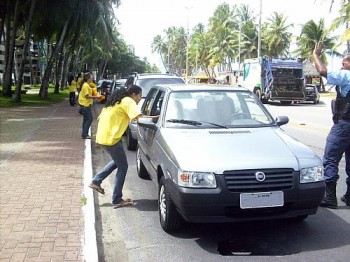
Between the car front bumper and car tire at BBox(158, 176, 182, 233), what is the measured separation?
0.18m

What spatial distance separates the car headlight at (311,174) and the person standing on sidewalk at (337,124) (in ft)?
4.02

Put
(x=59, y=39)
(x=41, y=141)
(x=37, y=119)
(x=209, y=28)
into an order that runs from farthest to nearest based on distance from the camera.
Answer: (x=209, y=28)
(x=59, y=39)
(x=37, y=119)
(x=41, y=141)

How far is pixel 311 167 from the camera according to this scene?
475 centimetres

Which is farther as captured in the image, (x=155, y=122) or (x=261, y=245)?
(x=155, y=122)

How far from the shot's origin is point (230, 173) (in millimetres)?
4473

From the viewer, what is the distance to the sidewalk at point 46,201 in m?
4.51

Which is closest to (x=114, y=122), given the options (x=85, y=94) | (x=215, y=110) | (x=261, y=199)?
(x=215, y=110)

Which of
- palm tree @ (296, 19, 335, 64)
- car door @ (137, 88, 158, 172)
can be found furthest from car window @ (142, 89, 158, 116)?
palm tree @ (296, 19, 335, 64)

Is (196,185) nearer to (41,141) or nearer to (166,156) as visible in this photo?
(166,156)

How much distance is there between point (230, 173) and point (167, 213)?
3.13ft

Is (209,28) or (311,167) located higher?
(209,28)

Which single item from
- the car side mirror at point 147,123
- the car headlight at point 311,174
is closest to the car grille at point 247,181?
the car headlight at point 311,174

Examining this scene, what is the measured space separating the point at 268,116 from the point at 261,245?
198 centimetres

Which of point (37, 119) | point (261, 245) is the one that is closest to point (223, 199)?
point (261, 245)
